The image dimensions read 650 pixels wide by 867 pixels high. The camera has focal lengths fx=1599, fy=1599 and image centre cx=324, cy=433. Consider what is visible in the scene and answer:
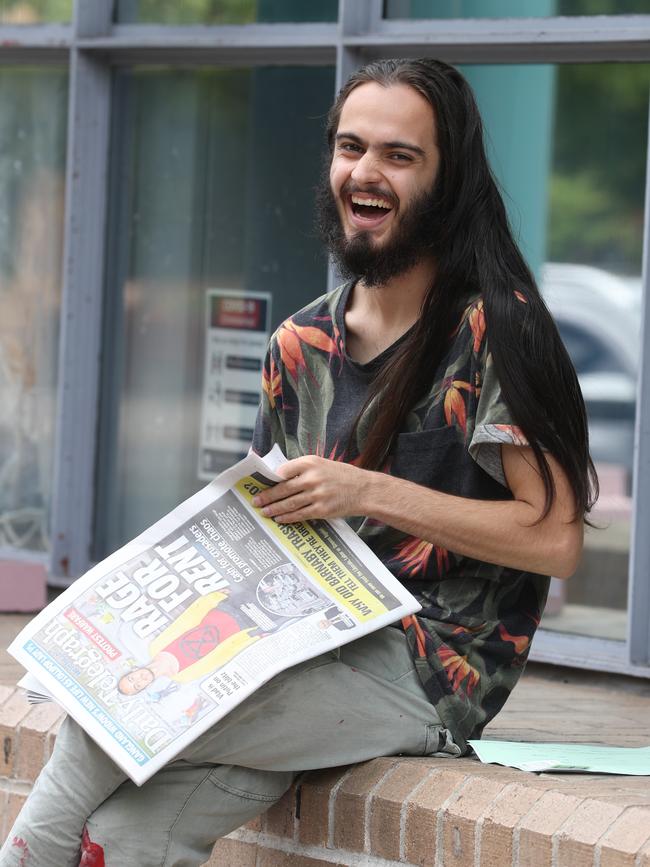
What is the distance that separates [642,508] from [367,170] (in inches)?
66.7

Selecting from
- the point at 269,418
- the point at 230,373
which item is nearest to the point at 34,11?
the point at 230,373

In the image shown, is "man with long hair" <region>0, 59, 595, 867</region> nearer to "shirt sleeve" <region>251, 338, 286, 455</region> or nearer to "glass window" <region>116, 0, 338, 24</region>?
"shirt sleeve" <region>251, 338, 286, 455</region>

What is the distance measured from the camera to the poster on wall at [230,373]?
17.5 feet

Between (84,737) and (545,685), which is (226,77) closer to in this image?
(545,685)

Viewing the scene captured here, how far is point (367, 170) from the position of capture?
316cm

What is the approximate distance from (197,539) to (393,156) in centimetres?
86

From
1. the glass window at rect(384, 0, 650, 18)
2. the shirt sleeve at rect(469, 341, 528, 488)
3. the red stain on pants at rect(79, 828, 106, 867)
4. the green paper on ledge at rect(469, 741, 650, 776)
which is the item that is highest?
the glass window at rect(384, 0, 650, 18)

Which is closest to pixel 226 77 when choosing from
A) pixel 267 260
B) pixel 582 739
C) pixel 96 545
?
pixel 267 260

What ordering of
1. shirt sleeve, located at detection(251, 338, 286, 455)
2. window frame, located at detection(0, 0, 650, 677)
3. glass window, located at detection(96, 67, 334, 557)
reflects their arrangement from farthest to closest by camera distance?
glass window, located at detection(96, 67, 334, 557) → window frame, located at detection(0, 0, 650, 677) → shirt sleeve, located at detection(251, 338, 286, 455)

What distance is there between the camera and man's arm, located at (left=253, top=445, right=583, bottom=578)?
2.90m

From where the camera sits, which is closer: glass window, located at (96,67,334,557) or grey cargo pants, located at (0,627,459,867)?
grey cargo pants, located at (0,627,459,867)

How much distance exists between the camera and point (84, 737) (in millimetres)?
2836

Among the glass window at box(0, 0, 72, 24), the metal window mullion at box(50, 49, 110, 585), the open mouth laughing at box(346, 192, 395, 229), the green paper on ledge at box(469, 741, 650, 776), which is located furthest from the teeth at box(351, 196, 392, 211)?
the glass window at box(0, 0, 72, 24)

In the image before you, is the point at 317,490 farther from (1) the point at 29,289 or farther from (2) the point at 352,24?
(1) the point at 29,289
